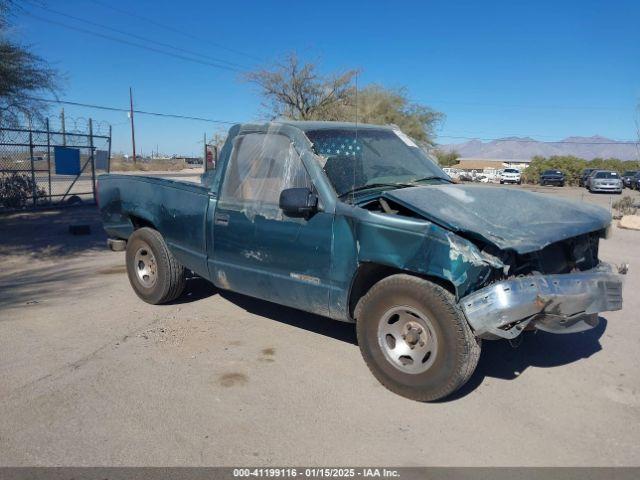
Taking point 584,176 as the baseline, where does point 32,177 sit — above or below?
below

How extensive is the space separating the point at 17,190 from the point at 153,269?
10378mm

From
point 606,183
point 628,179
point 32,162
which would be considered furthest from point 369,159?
point 628,179

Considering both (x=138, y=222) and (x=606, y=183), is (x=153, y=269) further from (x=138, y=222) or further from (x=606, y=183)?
(x=606, y=183)

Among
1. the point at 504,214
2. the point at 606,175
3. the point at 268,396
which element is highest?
the point at 606,175

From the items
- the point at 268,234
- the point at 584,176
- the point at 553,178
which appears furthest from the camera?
the point at 584,176

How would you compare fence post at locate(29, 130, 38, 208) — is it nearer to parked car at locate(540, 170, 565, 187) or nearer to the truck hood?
the truck hood

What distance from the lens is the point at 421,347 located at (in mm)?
3650

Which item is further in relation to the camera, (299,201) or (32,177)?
(32,177)

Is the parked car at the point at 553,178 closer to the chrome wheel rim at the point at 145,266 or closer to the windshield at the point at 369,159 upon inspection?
the windshield at the point at 369,159

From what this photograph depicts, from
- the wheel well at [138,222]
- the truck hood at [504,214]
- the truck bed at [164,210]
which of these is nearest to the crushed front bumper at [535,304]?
the truck hood at [504,214]

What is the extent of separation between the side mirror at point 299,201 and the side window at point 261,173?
9.4 inches

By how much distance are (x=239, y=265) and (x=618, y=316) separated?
4.02 meters

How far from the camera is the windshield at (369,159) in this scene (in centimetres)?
435

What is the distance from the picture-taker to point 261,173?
4.72 meters
